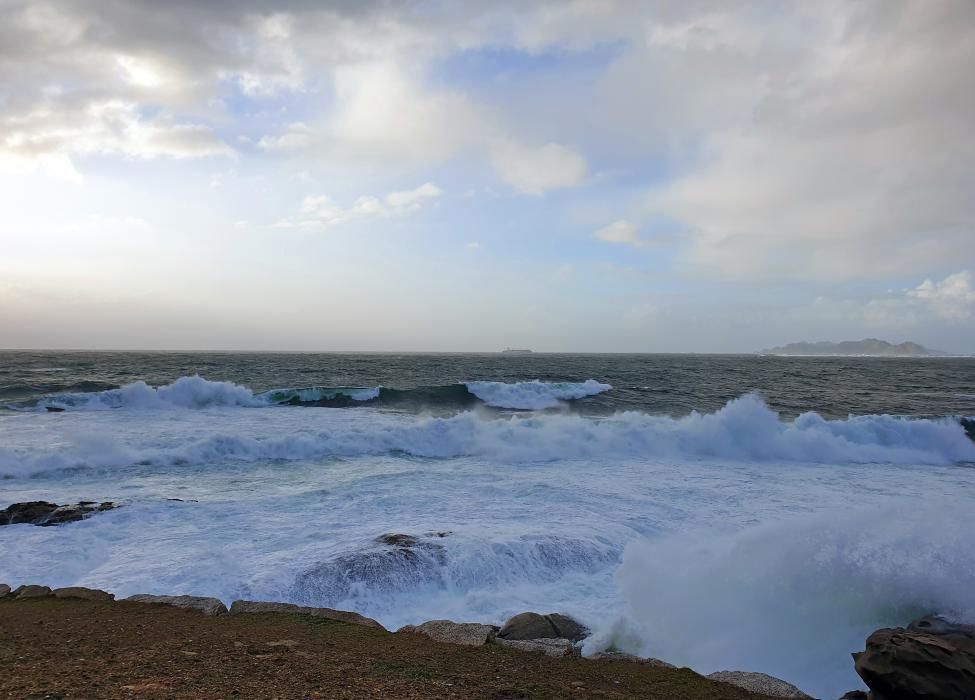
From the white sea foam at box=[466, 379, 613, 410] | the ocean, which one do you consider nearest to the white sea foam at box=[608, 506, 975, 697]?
the ocean

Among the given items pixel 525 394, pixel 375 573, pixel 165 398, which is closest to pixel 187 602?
pixel 375 573

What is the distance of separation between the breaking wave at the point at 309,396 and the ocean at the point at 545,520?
131 centimetres

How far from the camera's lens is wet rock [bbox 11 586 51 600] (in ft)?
19.3

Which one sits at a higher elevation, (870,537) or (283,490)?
Answer: (870,537)

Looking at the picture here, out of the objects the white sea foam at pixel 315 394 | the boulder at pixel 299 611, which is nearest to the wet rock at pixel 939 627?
the boulder at pixel 299 611

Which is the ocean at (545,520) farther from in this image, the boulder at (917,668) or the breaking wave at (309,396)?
the breaking wave at (309,396)

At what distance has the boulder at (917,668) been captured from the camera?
3.79 m

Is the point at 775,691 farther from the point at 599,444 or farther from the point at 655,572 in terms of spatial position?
the point at 599,444

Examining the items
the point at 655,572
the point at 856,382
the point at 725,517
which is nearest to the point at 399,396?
the point at 725,517

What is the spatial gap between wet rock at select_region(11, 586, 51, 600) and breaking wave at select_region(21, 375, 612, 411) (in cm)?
1939

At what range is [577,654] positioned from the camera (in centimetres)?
492

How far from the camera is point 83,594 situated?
19.4 feet

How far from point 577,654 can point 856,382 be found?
5152cm

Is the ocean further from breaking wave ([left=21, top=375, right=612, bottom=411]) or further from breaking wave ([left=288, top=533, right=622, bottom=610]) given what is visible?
breaking wave ([left=21, top=375, right=612, bottom=411])
